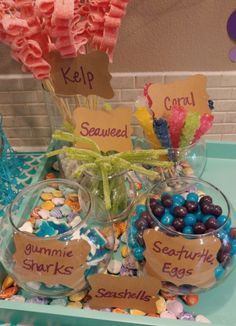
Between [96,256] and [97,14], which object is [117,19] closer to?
[97,14]

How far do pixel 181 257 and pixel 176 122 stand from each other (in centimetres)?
26

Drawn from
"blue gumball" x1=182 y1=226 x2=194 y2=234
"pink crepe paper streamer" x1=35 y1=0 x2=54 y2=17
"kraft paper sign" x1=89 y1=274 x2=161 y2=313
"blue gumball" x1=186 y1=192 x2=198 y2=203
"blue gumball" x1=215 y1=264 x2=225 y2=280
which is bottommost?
"kraft paper sign" x1=89 y1=274 x2=161 y2=313

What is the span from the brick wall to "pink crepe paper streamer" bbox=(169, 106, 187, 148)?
19 cm

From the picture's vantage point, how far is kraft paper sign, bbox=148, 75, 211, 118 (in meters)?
0.75

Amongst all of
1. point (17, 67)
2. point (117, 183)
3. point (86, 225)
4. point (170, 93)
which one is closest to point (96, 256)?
point (86, 225)

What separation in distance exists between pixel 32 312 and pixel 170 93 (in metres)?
0.45

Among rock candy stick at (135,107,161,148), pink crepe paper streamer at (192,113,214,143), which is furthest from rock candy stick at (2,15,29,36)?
pink crepe paper streamer at (192,113,214,143)

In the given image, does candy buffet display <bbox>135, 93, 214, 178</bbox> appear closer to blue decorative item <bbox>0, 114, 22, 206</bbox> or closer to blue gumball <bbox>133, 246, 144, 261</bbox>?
blue gumball <bbox>133, 246, 144, 261</bbox>

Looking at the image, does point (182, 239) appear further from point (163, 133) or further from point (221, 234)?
point (163, 133)

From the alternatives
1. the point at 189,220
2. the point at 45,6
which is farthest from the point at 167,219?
the point at 45,6

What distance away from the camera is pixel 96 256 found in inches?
25.5

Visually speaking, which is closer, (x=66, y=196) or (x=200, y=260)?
(x=200, y=260)

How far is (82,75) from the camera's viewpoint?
667 millimetres

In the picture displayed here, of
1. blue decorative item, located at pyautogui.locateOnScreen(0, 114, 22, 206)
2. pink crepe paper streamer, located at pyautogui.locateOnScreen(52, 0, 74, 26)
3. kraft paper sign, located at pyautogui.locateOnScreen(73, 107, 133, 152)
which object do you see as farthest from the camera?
blue decorative item, located at pyautogui.locateOnScreen(0, 114, 22, 206)
